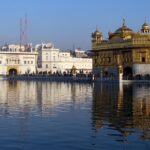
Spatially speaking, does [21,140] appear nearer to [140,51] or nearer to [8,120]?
[8,120]

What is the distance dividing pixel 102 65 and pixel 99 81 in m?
13.0

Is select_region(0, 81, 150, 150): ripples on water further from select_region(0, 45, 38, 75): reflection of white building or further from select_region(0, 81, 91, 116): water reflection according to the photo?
select_region(0, 45, 38, 75): reflection of white building

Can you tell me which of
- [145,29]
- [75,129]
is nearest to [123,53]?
[145,29]

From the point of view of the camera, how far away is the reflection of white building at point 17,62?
108938 mm

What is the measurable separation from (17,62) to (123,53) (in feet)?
154

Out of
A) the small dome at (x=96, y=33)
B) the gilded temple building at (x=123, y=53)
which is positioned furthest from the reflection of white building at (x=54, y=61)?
the gilded temple building at (x=123, y=53)

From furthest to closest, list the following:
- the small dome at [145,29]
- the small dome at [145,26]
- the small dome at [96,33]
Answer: the small dome at [96,33]
the small dome at [145,26]
the small dome at [145,29]

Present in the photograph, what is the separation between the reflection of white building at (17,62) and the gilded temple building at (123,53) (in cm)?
3649

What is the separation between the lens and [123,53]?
68188mm

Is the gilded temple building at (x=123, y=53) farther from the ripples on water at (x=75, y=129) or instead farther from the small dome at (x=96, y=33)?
the ripples on water at (x=75, y=129)

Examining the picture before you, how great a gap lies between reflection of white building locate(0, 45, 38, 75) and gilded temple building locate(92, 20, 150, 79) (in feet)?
120

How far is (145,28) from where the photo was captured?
70.0 metres

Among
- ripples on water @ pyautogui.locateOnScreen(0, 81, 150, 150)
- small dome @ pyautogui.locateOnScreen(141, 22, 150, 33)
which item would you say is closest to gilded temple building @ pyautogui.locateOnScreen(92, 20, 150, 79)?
small dome @ pyautogui.locateOnScreen(141, 22, 150, 33)

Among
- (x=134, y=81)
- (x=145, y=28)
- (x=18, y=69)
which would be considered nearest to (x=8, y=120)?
(x=134, y=81)
